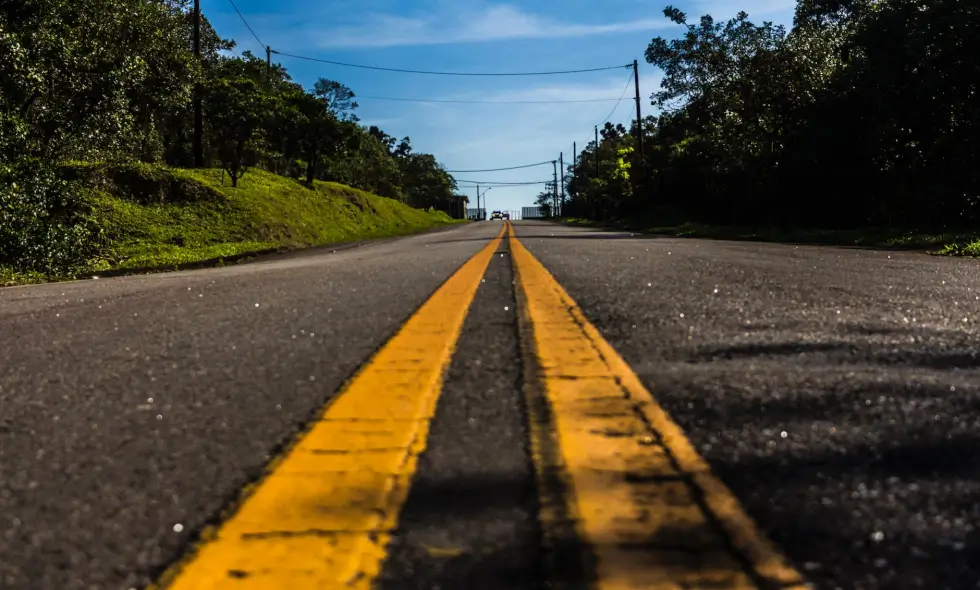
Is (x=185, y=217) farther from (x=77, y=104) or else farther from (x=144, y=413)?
(x=144, y=413)

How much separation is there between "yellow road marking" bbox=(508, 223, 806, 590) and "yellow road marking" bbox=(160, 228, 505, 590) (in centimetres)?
26

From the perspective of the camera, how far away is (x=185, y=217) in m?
21.2

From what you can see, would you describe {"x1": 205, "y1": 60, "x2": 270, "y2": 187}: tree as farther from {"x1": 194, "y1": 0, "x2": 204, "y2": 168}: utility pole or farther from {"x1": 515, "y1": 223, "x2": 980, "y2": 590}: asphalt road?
{"x1": 515, "y1": 223, "x2": 980, "y2": 590}: asphalt road

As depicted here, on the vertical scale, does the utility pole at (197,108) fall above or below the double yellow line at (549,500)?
above

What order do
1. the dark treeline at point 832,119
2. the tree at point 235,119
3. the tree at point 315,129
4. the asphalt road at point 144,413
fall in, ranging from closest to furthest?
the asphalt road at point 144,413 → the dark treeline at point 832,119 → the tree at point 235,119 → the tree at point 315,129

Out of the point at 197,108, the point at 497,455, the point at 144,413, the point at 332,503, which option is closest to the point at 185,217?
the point at 197,108

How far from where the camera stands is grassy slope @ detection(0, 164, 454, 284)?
1678 cm

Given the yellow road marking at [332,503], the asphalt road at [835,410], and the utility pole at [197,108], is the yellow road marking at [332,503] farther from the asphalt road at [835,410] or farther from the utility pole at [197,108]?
→ the utility pole at [197,108]

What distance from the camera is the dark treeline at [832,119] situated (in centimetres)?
1656

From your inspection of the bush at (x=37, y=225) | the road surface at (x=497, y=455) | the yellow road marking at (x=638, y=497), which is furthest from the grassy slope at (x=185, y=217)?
the yellow road marking at (x=638, y=497)

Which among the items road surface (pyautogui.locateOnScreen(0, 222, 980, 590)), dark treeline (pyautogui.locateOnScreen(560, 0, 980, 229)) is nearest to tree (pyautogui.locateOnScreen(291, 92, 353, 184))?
dark treeline (pyautogui.locateOnScreen(560, 0, 980, 229))

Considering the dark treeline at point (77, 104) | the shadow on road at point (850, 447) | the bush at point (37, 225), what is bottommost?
the shadow on road at point (850, 447)

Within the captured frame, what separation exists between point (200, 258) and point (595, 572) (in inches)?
612

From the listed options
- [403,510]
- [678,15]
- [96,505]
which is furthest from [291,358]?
[678,15]
